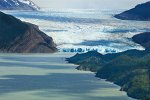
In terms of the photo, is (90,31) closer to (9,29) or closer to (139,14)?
(9,29)

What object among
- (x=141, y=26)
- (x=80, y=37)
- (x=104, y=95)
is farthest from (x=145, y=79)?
(x=141, y=26)

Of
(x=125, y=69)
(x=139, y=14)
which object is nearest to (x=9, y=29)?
(x=139, y=14)

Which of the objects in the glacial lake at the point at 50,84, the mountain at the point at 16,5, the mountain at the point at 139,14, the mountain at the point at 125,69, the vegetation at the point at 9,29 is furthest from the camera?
the mountain at the point at 16,5

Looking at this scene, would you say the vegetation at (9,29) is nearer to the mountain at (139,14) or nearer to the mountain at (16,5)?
the mountain at (139,14)

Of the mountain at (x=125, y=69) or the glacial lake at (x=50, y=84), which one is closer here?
the glacial lake at (x=50, y=84)

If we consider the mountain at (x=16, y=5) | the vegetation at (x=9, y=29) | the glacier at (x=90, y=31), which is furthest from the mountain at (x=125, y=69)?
the mountain at (x=16, y=5)

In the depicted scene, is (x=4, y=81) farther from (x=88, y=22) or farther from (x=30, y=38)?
(x=88, y=22)
